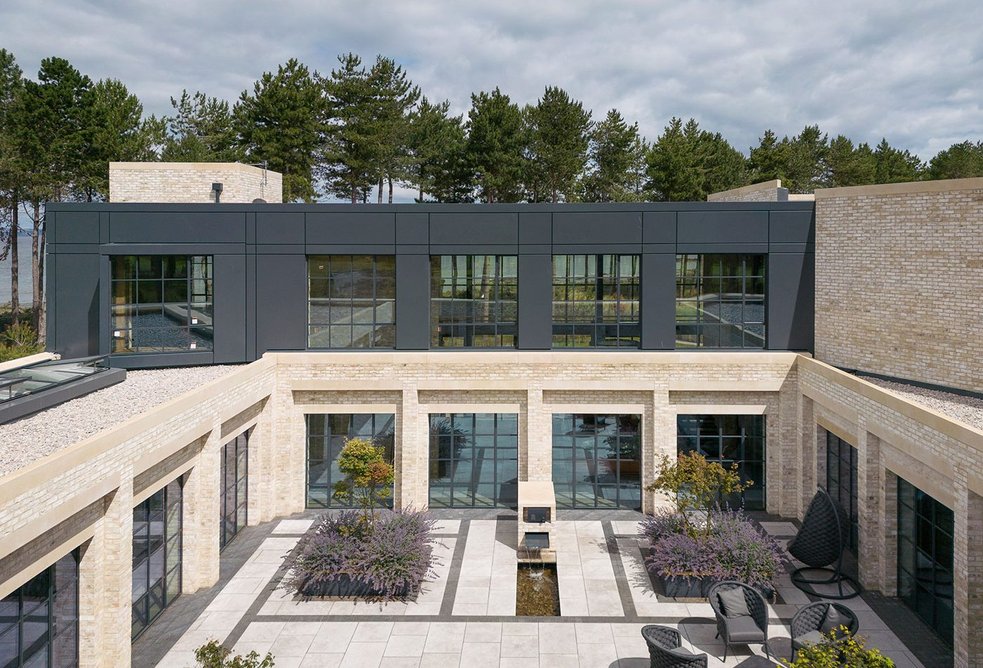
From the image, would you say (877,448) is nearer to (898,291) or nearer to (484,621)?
(898,291)

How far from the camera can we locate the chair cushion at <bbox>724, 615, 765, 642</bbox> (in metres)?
12.4

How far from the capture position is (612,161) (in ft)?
167

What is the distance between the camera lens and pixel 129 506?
11.8 metres

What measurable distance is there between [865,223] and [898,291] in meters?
2.19

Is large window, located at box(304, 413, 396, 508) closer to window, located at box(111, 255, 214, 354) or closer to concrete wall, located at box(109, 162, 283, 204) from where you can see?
window, located at box(111, 255, 214, 354)

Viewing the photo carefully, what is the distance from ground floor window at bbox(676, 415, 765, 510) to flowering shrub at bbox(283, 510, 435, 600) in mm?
8955

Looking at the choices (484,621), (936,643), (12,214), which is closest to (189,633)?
(484,621)

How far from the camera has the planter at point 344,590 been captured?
15094 millimetres

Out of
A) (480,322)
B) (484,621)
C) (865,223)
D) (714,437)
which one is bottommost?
(484,621)

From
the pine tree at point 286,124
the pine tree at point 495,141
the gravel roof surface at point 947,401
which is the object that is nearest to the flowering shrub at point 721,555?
the gravel roof surface at point 947,401

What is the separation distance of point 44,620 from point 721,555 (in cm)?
1320

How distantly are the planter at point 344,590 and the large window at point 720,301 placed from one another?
11.5m

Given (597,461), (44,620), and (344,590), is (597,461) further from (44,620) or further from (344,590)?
(44,620)

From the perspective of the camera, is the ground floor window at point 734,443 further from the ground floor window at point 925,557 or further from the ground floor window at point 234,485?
the ground floor window at point 234,485
